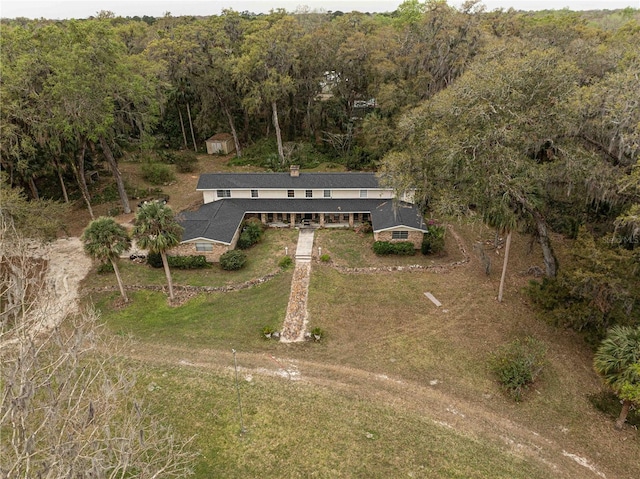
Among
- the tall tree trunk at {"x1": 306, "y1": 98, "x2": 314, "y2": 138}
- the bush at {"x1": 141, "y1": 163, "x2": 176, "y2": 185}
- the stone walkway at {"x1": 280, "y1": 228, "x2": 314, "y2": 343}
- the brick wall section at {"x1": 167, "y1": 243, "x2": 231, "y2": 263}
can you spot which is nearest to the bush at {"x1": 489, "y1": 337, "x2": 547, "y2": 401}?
the stone walkway at {"x1": 280, "y1": 228, "x2": 314, "y2": 343}

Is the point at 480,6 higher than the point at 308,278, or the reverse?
the point at 480,6

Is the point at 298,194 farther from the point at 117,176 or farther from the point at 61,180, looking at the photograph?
the point at 61,180

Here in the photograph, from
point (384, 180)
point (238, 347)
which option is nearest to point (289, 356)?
point (238, 347)

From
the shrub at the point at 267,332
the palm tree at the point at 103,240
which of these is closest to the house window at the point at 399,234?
the shrub at the point at 267,332

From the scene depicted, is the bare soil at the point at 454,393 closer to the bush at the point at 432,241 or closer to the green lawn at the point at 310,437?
the green lawn at the point at 310,437

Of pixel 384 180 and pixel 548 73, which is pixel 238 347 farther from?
pixel 548 73

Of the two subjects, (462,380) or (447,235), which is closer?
(462,380)

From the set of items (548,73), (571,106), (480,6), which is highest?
(480,6)
